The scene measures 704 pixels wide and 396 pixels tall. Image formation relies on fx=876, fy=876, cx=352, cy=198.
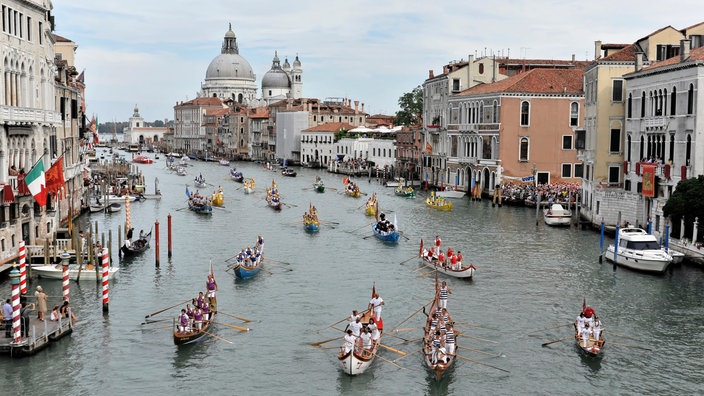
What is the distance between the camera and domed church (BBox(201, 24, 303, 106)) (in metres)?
132

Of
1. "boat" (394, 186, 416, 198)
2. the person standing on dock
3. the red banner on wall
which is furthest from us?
"boat" (394, 186, 416, 198)

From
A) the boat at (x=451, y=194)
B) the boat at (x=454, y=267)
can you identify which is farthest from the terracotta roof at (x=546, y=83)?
the boat at (x=454, y=267)

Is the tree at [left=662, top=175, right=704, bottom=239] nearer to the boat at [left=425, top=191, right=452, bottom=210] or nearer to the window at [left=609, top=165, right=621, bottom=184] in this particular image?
the window at [left=609, top=165, right=621, bottom=184]

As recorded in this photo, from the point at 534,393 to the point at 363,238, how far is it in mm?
17797

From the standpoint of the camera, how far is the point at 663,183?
2789 cm

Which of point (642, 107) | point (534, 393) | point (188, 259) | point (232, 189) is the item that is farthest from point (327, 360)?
point (232, 189)

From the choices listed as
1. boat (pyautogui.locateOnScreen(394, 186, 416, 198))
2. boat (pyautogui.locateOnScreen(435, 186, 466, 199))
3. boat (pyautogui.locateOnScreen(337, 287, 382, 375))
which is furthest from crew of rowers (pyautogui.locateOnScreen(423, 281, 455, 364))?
boat (pyautogui.locateOnScreen(394, 186, 416, 198))

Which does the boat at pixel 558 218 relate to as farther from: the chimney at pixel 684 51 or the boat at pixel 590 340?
the boat at pixel 590 340

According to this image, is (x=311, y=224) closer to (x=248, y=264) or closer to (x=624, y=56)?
(x=248, y=264)

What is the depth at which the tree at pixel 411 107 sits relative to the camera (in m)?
80.5

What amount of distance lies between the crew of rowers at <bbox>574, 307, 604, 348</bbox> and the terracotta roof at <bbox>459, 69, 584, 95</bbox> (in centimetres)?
3004

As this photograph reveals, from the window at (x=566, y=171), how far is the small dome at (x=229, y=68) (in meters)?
100

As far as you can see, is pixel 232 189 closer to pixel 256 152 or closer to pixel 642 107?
pixel 642 107

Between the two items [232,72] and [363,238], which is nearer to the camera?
[363,238]
